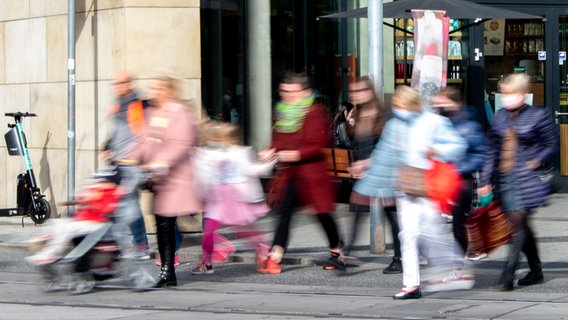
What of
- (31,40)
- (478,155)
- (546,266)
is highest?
(31,40)

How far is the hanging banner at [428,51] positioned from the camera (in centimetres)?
1272

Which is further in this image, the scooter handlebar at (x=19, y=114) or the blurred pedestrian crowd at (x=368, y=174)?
the scooter handlebar at (x=19, y=114)

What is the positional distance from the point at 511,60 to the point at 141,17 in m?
6.88

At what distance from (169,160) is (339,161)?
6.17 meters

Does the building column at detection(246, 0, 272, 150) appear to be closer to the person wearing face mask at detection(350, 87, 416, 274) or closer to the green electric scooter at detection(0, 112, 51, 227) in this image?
the green electric scooter at detection(0, 112, 51, 227)

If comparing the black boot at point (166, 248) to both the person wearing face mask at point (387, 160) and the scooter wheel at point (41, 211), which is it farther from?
the scooter wheel at point (41, 211)

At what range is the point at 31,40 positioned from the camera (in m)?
16.8

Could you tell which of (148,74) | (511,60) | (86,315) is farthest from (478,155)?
(511,60)

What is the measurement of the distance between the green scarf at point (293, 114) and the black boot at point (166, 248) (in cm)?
136

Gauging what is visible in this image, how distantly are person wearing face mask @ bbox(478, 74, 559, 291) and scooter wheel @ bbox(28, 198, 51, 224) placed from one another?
771 centimetres

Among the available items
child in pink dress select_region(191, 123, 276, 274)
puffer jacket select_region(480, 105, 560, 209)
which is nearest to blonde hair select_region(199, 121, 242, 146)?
child in pink dress select_region(191, 123, 276, 274)

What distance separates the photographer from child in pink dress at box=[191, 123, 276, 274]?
11.1m

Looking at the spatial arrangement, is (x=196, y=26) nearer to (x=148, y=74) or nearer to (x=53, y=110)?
(x=148, y=74)

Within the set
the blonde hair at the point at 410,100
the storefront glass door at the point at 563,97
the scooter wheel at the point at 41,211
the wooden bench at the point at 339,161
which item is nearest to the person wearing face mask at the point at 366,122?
the blonde hair at the point at 410,100
